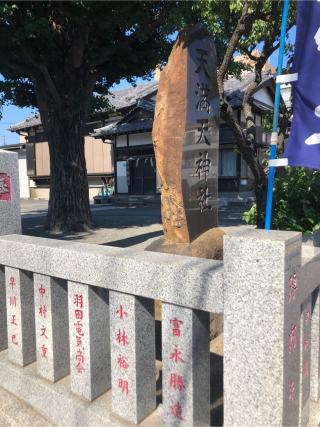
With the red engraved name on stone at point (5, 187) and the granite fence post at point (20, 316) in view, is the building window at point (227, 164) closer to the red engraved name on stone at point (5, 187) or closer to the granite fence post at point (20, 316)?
the red engraved name on stone at point (5, 187)

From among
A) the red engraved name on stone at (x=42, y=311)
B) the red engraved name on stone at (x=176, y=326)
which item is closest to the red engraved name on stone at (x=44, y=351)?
the red engraved name on stone at (x=42, y=311)

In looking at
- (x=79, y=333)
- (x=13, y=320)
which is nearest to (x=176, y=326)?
(x=79, y=333)

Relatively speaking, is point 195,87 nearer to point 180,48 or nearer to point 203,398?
point 180,48

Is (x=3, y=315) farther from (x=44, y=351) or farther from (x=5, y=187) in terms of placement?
(x=5, y=187)

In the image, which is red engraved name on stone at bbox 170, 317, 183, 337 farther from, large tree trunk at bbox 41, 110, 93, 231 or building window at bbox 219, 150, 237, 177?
building window at bbox 219, 150, 237, 177

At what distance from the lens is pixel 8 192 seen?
2971mm

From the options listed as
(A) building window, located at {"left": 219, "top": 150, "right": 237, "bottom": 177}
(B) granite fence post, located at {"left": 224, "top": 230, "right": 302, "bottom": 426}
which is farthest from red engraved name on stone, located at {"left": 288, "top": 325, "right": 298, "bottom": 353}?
(A) building window, located at {"left": 219, "top": 150, "right": 237, "bottom": 177}

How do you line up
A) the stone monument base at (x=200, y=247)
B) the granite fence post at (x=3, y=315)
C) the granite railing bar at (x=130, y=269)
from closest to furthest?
the granite railing bar at (x=130, y=269) → the granite fence post at (x=3, y=315) → the stone monument base at (x=200, y=247)

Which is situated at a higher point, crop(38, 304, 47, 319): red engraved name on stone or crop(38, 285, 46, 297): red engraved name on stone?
crop(38, 285, 46, 297): red engraved name on stone

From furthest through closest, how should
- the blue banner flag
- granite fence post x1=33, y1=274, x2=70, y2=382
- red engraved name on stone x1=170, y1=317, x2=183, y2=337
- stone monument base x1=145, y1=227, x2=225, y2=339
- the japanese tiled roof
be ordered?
the japanese tiled roof → stone monument base x1=145, y1=227, x2=225, y2=339 → granite fence post x1=33, y1=274, x2=70, y2=382 → the blue banner flag → red engraved name on stone x1=170, y1=317, x2=183, y2=337

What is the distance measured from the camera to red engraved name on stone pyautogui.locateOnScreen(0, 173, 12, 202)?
289 cm

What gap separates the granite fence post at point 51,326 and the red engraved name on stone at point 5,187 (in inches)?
33.5

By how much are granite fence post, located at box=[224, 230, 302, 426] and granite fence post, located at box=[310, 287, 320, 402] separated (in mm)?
624

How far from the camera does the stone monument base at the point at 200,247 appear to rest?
3752 millimetres
